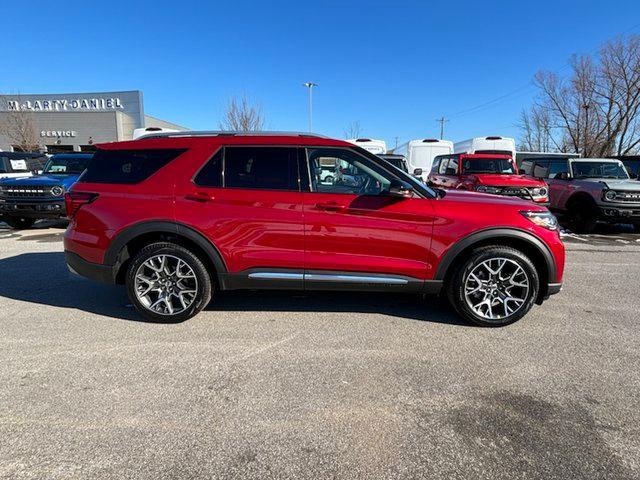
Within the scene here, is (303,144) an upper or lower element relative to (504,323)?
upper

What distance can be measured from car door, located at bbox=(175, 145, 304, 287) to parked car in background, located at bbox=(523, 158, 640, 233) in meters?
8.79

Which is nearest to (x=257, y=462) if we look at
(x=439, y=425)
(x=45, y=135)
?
(x=439, y=425)

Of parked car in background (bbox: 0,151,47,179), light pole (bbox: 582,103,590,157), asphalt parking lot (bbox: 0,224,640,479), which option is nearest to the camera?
asphalt parking lot (bbox: 0,224,640,479)

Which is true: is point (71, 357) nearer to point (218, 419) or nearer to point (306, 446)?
point (218, 419)

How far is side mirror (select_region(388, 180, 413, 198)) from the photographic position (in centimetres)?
382

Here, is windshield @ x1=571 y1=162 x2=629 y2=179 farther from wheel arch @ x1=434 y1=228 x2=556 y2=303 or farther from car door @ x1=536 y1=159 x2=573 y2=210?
wheel arch @ x1=434 y1=228 x2=556 y2=303

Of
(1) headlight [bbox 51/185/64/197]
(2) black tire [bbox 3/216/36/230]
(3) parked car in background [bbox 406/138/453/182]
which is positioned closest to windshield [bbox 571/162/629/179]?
(3) parked car in background [bbox 406/138/453/182]

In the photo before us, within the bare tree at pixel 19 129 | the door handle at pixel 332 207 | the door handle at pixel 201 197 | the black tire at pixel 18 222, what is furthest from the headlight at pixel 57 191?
the bare tree at pixel 19 129

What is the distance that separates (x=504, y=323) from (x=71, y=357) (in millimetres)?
3934

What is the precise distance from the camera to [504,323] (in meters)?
4.07

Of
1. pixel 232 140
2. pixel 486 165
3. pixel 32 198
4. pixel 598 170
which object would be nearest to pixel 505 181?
pixel 486 165

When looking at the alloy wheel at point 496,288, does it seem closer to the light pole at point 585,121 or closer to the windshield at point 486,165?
the windshield at point 486,165

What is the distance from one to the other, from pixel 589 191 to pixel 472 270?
788 centimetres

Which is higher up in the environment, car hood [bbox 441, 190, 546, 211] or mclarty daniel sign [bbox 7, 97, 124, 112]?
mclarty daniel sign [bbox 7, 97, 124, 112]
